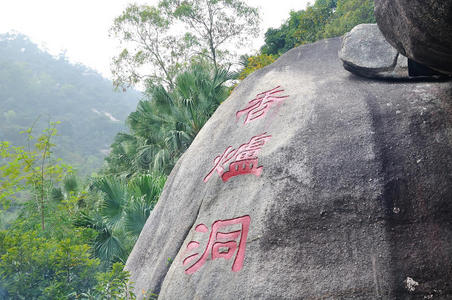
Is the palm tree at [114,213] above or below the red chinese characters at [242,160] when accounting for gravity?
below

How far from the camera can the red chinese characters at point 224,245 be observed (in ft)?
9.12

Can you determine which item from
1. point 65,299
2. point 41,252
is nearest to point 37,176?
point 41,252

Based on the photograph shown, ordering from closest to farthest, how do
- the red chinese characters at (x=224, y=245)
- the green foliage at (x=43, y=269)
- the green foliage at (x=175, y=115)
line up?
the red chinese characters at (x=224, y=245)
the green foliage at (x=43, y=269)
the green foliage at (x=175, y=115)

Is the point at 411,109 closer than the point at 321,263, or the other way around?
the point at 321,263

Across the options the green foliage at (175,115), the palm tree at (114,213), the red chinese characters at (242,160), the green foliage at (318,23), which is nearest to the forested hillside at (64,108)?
the green foliage at (318,23)

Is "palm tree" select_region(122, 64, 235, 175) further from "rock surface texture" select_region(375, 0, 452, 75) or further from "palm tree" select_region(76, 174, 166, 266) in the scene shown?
"rock surface texture" select_region(375, 0, 452, 75)

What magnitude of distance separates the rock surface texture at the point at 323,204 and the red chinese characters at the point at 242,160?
0.04ft

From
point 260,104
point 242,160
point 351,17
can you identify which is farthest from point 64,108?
point 242,160

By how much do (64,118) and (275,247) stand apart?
35.1 meters

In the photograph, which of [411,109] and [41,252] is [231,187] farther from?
[41,252]

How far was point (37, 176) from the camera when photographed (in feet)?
20.6

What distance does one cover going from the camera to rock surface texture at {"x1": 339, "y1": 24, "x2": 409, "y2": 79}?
344 cm

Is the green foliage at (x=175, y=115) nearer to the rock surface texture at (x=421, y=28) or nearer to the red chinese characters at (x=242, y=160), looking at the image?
the red chinese characters at (x=242, y=160)

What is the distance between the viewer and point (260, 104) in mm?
3861
